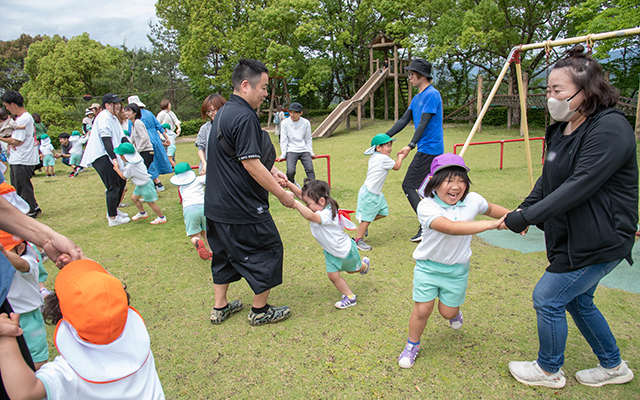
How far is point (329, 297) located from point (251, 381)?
4.17 feet

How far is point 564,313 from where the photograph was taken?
7.45 feet

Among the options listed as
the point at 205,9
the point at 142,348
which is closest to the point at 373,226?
the point at 142,348

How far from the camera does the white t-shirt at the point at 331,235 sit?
3254 millimetres

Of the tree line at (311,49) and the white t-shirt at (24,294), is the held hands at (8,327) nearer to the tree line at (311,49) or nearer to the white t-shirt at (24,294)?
the white t-shirt at (24,294)

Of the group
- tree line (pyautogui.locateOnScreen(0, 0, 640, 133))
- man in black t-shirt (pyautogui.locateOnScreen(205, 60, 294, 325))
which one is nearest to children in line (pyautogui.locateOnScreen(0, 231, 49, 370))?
man in black t-shirt (pyautogui.locateOnScreen(205, 60, 294, 325))

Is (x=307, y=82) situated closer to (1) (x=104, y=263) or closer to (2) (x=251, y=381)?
(1) (x=104, y=263)

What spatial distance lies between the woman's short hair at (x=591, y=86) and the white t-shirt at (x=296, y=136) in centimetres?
574

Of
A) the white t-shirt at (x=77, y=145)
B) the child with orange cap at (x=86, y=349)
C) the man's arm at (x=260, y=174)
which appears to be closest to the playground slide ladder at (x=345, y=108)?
the white t-shirt at (x=77, y=145)

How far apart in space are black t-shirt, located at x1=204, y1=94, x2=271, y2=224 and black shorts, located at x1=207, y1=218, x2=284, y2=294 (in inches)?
3.1

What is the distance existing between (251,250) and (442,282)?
1.49 meters

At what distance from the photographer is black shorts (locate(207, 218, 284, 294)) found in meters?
3.00

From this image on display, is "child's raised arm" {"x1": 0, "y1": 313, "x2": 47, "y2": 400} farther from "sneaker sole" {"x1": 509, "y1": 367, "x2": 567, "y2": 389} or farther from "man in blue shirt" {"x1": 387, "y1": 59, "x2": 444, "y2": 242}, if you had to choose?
"man in blue shirt" {"x1": 387, "y1": 59, "x2": 444, "y2": 242}

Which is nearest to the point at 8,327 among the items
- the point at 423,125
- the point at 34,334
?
the point at 34,334

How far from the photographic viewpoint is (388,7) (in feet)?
78.2
